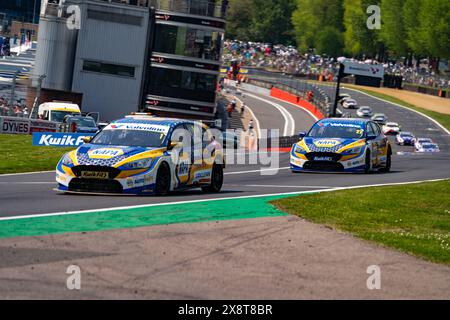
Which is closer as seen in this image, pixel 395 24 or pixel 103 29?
pixel 103 29

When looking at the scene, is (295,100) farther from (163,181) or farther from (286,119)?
(163,181)

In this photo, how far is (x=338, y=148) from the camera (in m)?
26.7

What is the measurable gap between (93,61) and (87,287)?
58484mm

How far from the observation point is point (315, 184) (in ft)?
73.8

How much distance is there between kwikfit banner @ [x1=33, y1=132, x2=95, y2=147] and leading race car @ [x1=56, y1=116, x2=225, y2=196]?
15.1 m

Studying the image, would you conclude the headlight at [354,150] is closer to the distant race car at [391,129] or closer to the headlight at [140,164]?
the headlight at [140,164]

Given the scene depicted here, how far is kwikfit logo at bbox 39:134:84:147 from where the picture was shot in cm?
3419

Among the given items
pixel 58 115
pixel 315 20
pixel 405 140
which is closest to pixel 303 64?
pixel 315 20

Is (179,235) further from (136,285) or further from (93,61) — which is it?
(93,61)

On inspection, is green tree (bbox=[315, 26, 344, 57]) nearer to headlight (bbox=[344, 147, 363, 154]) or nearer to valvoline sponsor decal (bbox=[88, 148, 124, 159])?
headlight (bbox=[344, 147, 363, 154])

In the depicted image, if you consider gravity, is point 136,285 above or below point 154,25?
below

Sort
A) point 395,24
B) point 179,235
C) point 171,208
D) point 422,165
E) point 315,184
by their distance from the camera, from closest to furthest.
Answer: point 179,235 → point 171,208 → point 315,184 → point 422,165 → point 395,24
